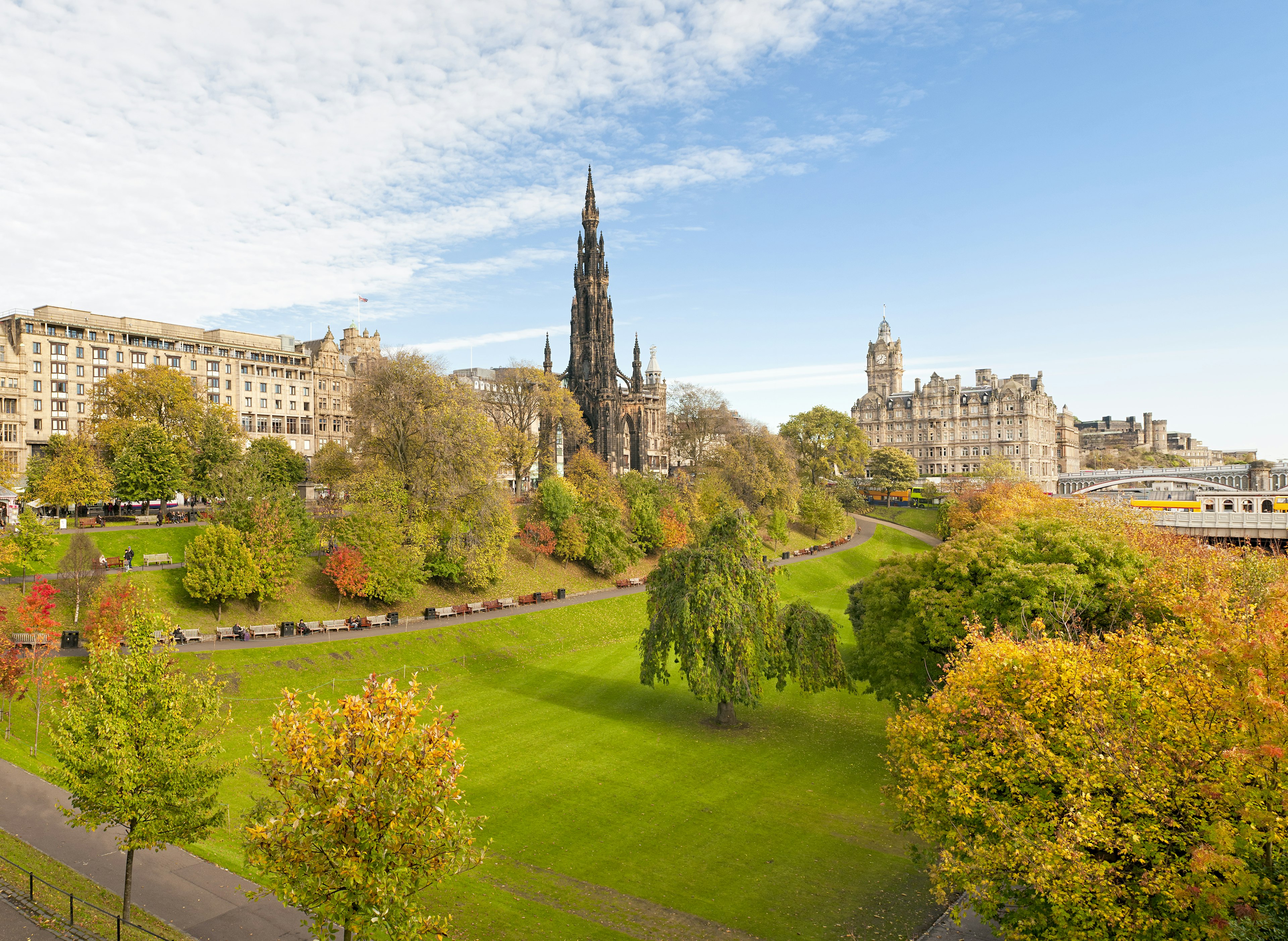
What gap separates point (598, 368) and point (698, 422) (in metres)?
16.0

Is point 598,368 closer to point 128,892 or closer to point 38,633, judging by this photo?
point 38,633

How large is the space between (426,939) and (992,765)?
1221cm

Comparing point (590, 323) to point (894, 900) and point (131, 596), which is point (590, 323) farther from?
point (894, 900)

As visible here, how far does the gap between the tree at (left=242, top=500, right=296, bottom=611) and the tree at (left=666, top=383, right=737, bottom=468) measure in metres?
59.4

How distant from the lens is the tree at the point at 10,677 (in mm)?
28016

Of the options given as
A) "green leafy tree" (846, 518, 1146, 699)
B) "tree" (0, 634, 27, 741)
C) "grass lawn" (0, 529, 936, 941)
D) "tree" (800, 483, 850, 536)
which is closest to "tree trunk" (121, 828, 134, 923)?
"grass lawn" (0, 529, 936, 941)

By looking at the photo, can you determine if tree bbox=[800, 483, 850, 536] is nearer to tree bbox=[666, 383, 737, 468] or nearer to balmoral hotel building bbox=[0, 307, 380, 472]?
tree bbox=[666, 383, 737, 468]

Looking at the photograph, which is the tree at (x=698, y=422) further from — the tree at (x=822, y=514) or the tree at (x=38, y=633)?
the tree at (x=38, y=633)

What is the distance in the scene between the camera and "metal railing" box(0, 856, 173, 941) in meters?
15.6

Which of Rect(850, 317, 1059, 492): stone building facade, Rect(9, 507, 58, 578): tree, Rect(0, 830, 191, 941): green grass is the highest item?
Rect(850, 317, 1059, 492): stone building facade

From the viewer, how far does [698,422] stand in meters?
102

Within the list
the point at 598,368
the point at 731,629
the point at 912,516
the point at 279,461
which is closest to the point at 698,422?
the point at 598,368

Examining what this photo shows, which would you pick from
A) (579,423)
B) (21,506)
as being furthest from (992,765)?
(579,423)

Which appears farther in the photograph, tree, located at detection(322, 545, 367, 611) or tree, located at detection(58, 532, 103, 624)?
tree, located at detection(322, 545, 367, 611)
